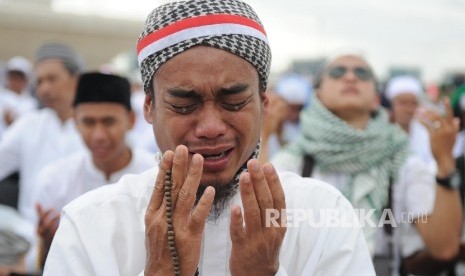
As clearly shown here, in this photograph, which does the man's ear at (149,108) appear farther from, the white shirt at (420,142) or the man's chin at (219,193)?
the white shirt at (420,142)

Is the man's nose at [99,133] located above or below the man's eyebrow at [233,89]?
below

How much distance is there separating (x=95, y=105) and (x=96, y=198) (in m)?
2.07

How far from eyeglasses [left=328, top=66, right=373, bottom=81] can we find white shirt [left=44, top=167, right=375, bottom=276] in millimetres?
1668

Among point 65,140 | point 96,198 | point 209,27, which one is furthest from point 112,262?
point 65,140

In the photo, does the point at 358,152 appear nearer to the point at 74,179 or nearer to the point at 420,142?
the point at 74,179

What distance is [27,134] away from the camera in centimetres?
533

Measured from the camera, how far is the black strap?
147 inches

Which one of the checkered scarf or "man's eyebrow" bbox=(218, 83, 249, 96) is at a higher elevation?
the checkered scarf

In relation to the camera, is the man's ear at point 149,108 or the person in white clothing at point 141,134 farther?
the person in white clothing at point 141,134

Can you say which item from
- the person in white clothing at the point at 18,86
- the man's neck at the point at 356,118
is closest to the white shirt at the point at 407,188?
the man's neck at the point at 356,118

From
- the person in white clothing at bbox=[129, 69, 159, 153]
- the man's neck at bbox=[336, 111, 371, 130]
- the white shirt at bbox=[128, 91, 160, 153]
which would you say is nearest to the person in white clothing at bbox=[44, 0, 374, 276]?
the man's neck at bbox=[336, 111, 371, 130]

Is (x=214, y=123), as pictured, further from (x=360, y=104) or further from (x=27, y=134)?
(x=27, y=134)

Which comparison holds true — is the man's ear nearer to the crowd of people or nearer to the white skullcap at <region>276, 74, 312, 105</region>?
the crowd of people

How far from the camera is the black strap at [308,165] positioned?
373cm
